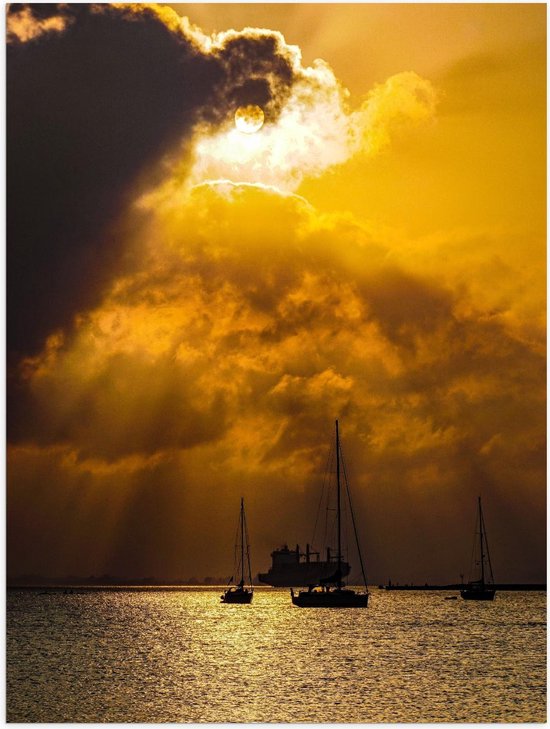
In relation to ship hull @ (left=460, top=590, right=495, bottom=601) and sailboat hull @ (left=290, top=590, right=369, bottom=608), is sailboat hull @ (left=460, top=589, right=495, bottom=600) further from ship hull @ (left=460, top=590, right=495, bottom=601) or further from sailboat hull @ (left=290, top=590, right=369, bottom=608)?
sailboat hull @ (left=290, top=590, right=369, bottom=608)

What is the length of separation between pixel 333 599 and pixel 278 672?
37652 mm

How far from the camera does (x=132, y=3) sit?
87.2 ft

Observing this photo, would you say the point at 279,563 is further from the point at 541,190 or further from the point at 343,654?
the point at 541,190

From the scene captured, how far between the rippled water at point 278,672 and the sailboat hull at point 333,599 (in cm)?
341

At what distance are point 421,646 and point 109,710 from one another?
23.2 metres

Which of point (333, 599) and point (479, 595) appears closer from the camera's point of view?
point (333, 599)

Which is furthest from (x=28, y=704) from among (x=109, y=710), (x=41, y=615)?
(x=41, y=615)

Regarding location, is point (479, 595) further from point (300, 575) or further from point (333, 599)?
point (300, 575)

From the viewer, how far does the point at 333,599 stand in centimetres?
7294

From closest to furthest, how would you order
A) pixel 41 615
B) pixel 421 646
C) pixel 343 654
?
pixel 343 654
pixel 421 646
pixel 41 615

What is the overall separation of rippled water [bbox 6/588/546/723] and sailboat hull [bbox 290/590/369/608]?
3.41 m

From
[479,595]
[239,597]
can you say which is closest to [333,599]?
[239,597]

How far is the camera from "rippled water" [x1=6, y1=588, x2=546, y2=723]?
90.0ft

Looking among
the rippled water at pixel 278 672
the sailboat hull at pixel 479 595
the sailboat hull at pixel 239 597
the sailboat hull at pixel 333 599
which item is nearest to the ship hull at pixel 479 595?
the sailboat hull at pixel 479 595
